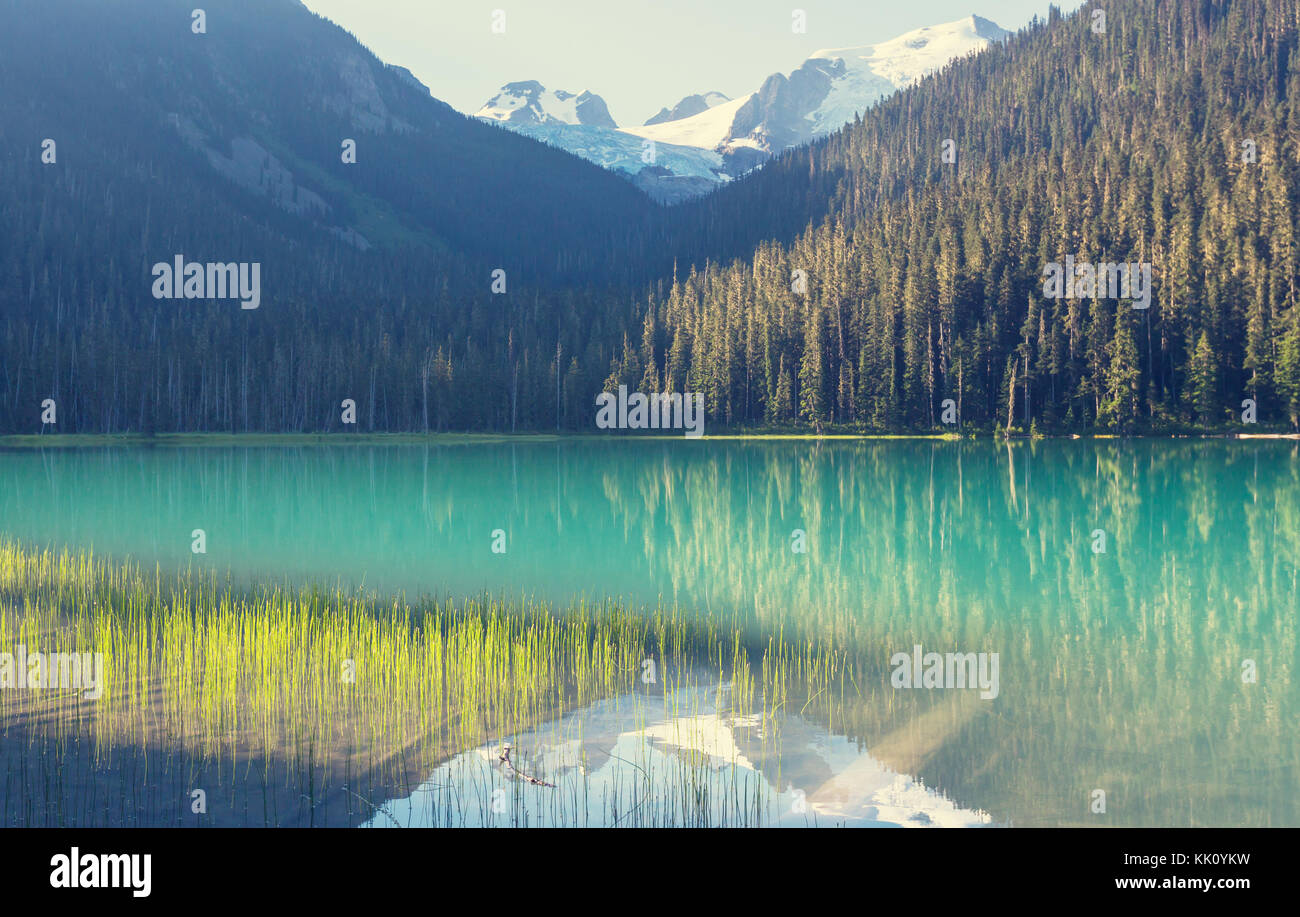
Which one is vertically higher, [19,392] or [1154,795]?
[19,392]

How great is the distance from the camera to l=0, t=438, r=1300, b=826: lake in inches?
452

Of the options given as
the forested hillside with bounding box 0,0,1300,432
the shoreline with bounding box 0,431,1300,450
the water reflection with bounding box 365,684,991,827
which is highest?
the forested hillside with bounding box 0,0,1300,432

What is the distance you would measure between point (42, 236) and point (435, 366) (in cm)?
11122

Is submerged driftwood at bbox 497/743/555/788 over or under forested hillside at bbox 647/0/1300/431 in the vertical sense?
under

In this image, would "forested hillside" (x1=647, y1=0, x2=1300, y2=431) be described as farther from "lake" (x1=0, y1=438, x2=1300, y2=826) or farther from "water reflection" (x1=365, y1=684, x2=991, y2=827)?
"water reflection" (x1=365, y1=684, x2=991, y2=827)

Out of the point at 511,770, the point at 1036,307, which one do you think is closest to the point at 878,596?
the point at 511,770

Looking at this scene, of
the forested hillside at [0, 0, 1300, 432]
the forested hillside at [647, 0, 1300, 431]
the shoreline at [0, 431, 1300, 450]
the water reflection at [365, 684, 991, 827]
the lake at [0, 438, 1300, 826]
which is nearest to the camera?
the water reflection at [365, 684, 991, 827]

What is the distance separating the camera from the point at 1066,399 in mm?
108500

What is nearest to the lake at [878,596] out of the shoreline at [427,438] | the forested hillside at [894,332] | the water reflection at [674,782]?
the water reflection at [674,782]

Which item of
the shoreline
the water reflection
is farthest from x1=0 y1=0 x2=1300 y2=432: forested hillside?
the water reflection
